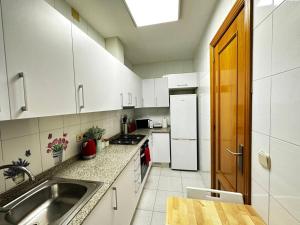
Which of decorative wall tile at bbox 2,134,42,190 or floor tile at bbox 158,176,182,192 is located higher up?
decorative wall tile at bbox 2,134,42,190

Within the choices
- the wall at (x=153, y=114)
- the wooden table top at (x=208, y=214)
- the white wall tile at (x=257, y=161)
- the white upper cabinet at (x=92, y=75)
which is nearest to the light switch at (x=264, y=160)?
the white wall tile at (x=257, y=161)

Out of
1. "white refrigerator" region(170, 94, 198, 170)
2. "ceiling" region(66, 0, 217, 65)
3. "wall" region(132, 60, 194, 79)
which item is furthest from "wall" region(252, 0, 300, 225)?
"wall" region(132, 60, 194, 79)

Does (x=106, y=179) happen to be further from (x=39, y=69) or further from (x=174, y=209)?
(x=39, y=69)

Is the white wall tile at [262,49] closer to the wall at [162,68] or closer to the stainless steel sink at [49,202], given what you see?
the stainless steel sink at [49,202]

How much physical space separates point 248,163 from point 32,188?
1527 millimetres

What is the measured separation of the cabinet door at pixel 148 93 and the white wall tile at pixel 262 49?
8.01 feet

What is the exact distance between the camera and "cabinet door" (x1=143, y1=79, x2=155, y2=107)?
10.7ft

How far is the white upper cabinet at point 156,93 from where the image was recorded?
3.22 m

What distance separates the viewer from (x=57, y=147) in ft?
4.25

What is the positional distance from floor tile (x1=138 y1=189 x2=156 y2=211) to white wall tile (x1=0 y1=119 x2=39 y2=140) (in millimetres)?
1662

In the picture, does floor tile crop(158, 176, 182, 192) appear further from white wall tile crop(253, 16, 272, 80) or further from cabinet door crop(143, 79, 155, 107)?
white wall tile crop(253, 16, 272, 80)

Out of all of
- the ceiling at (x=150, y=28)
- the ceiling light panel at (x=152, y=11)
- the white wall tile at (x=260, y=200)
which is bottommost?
the white wall tile at (x=260, y=200)

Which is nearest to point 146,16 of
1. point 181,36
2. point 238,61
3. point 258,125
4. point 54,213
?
point 181,36

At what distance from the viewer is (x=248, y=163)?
3.19 feet
